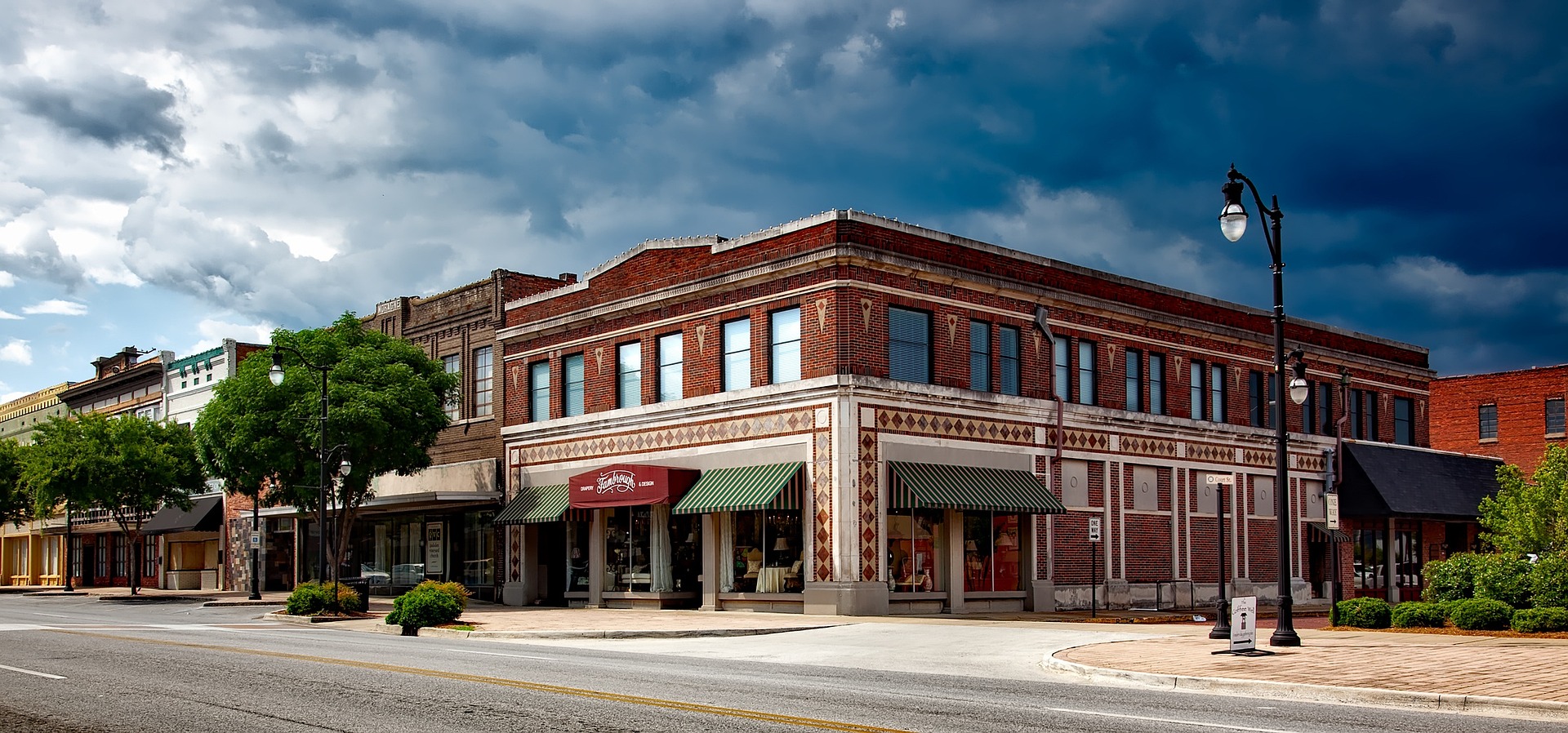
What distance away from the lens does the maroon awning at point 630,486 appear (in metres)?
33.4

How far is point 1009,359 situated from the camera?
3403 cm

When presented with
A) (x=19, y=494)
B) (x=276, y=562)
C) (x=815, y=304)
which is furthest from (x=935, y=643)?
(x=19, y=494)

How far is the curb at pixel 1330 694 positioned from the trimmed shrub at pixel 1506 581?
979 centimetres

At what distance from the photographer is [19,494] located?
65.9 meters

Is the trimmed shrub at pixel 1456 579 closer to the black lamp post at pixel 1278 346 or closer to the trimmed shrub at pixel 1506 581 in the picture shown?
A: the trimmed shrub at pixel 1506 581

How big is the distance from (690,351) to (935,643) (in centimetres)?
1345

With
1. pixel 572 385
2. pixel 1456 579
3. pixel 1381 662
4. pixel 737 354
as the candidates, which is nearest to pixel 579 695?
pixel 1381 662

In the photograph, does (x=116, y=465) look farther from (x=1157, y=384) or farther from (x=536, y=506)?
(x=1157, y=384)

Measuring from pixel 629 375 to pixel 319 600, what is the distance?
31.2 ft

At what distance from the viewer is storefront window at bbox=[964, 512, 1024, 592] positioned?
32.6 meters

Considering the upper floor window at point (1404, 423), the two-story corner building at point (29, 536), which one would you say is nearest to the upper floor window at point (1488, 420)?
the upper floor window at point (1404, 423)

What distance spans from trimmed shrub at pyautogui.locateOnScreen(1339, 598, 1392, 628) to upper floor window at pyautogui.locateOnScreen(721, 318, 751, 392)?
14334 millimetres

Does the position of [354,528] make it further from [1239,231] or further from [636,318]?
[1239,231]

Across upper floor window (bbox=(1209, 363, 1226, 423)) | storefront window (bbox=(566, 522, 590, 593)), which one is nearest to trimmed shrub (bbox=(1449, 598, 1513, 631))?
→ upper floor window (bbox=(1209, 363, 1226, 423))
